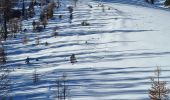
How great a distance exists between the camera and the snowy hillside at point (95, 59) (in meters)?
9.79

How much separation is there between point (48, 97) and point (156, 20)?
15638 millimetres

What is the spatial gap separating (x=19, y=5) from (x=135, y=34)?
74.8ft

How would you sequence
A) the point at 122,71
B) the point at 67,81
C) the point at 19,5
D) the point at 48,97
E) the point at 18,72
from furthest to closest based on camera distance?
the point at 19,5
the point at 18,72
the point at 122,71
the point at 67,81
the point at 48,97

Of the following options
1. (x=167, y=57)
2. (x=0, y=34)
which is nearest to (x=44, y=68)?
(x=167, y=57)

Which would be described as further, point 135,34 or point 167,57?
point 135,34

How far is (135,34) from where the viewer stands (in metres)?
19.0

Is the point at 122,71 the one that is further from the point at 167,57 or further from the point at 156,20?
the point at 156,20

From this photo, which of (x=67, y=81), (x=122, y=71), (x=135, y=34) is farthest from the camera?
(x=135, y=34)

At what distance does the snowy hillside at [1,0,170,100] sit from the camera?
9.79m

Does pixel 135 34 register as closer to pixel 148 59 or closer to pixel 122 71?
pixel 148 59

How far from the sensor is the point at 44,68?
513 inches

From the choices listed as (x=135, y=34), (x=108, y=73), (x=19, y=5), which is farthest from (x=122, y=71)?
(x=19, y=5)

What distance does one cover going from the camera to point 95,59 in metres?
13.8

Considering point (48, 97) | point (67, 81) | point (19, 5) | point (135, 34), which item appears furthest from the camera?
point (19, 5)
